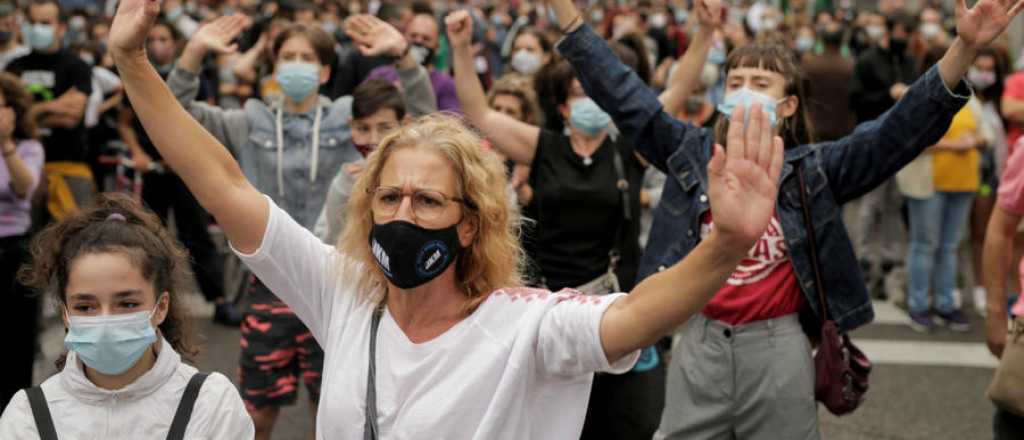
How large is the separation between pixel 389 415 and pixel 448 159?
57cm

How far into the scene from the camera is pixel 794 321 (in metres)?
3.95

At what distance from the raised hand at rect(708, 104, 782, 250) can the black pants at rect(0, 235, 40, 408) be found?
4231 mm

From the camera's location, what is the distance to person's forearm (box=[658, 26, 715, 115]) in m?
5.02

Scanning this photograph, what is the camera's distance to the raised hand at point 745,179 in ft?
7.25

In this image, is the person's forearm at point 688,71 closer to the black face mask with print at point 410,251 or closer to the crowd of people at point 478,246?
the crowd of people at point 478,246

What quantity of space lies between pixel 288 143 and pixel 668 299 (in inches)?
126

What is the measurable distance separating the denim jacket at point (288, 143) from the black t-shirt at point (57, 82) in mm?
2859

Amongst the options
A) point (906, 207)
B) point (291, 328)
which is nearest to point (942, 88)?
point (291, 328)

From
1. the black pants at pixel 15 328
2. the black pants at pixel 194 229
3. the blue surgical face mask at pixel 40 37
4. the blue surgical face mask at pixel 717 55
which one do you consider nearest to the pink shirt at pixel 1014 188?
the black pants at pixel 15 328

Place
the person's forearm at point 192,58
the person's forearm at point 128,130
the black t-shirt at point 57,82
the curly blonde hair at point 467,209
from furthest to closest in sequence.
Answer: the person's forearm at point 128,130, the black t-shirt at point 57,82, the person's forearm at point 192,58, the curly blonde hair at point 467,209

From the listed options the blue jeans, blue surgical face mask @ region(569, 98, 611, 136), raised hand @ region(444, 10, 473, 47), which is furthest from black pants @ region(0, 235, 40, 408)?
the blue jeans

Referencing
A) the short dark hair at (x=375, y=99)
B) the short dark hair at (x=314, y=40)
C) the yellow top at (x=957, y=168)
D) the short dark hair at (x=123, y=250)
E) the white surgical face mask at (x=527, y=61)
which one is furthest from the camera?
the white surgical face mask at (x=527, y=61)

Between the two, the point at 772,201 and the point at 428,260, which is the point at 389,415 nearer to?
the point at 428,260

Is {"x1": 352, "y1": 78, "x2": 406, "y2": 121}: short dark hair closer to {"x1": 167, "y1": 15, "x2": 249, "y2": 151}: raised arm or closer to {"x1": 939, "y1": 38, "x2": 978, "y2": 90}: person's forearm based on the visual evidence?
{"x1": 167, "y1": 15, "x2": 249, "y2": 151}: raised arm
